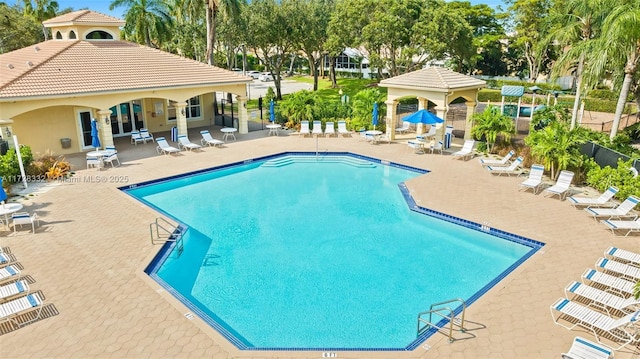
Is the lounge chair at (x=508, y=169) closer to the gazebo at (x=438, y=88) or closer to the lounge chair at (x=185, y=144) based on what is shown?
the gazebo at (x=438, y=88)

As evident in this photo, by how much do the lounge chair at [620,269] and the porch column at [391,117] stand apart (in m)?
15.8

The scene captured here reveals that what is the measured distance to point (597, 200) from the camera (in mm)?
15117

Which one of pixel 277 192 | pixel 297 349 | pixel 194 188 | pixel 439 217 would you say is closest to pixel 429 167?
pixel 439 217

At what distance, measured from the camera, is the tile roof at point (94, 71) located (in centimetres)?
2030

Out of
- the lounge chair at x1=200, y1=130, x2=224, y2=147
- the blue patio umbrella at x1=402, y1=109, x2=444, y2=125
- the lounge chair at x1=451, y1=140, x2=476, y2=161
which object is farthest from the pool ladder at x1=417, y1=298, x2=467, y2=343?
the lounge chair at x1=200, y1=130, x2=224, y2=147

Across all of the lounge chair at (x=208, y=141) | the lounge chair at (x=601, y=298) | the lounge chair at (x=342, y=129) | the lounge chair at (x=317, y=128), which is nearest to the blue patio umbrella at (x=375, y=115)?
the lounge chair at (x=342, y=129)

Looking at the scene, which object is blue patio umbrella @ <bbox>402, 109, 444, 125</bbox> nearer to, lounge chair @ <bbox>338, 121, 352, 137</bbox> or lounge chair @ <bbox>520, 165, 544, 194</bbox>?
lounge chair @ <bbox>520, 165, 544, 194</bbox>

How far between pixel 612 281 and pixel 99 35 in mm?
28601

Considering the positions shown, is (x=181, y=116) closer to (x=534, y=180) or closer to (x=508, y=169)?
(x=508, y=169)

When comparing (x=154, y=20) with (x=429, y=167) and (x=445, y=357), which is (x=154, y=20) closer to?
(x=429, y=167)

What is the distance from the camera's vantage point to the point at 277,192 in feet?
60.6

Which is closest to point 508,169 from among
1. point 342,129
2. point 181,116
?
point 342,129

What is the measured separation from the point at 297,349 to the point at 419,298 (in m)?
3.68

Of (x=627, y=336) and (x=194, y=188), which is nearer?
(x=627, y=336)
